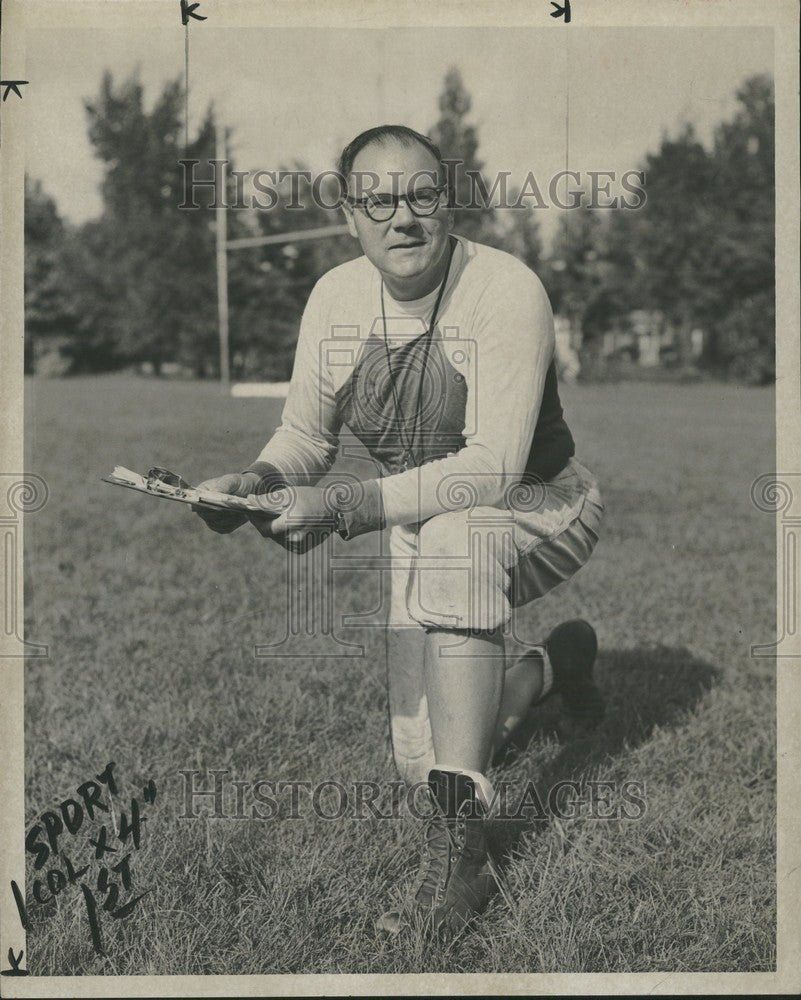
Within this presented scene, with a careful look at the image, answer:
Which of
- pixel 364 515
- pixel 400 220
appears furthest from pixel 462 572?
pixel 400 220

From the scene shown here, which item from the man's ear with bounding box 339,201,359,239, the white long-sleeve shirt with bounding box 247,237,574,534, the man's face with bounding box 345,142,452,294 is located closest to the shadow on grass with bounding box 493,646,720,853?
the white long-sleeve shirt with bounding box 247,237,574,534

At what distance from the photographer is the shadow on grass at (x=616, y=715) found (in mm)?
2854

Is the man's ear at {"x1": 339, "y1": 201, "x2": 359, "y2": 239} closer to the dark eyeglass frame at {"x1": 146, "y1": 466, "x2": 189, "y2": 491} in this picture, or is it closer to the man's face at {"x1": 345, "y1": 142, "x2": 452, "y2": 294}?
the man's face at {"x1": 345, "y1": 142, "x2": 452, "y2": 294}

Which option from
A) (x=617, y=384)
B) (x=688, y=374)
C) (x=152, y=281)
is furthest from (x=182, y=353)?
(x=688, y=374)

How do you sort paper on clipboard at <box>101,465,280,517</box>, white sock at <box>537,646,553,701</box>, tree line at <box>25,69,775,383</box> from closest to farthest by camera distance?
paper on clipboard at <box>101,465,280,517</box> → white sock at <box>537,646,553,701</box> → tree line at <box>25,69,775,383</box>

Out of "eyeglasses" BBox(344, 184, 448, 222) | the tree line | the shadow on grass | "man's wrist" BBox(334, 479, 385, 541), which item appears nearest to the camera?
"man's wrist" BBox(334, 479, 385, 541)

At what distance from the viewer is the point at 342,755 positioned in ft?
9.39

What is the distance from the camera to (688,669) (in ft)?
12.1

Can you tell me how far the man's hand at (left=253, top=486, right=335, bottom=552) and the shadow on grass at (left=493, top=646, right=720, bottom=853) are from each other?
0.96m

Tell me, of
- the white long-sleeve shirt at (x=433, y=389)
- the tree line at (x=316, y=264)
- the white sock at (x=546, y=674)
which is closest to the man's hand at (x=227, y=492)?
the white long-sleeve shirt at (x=433, y=389)

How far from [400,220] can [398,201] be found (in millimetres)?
39

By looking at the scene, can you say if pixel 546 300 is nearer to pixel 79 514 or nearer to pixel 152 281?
pixel 79 514

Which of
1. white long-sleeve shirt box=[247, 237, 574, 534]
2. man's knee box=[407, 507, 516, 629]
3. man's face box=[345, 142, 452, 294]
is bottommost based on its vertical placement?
man's knee box=[407, 507, 516, 629]

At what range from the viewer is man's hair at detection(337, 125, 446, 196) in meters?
2.14
